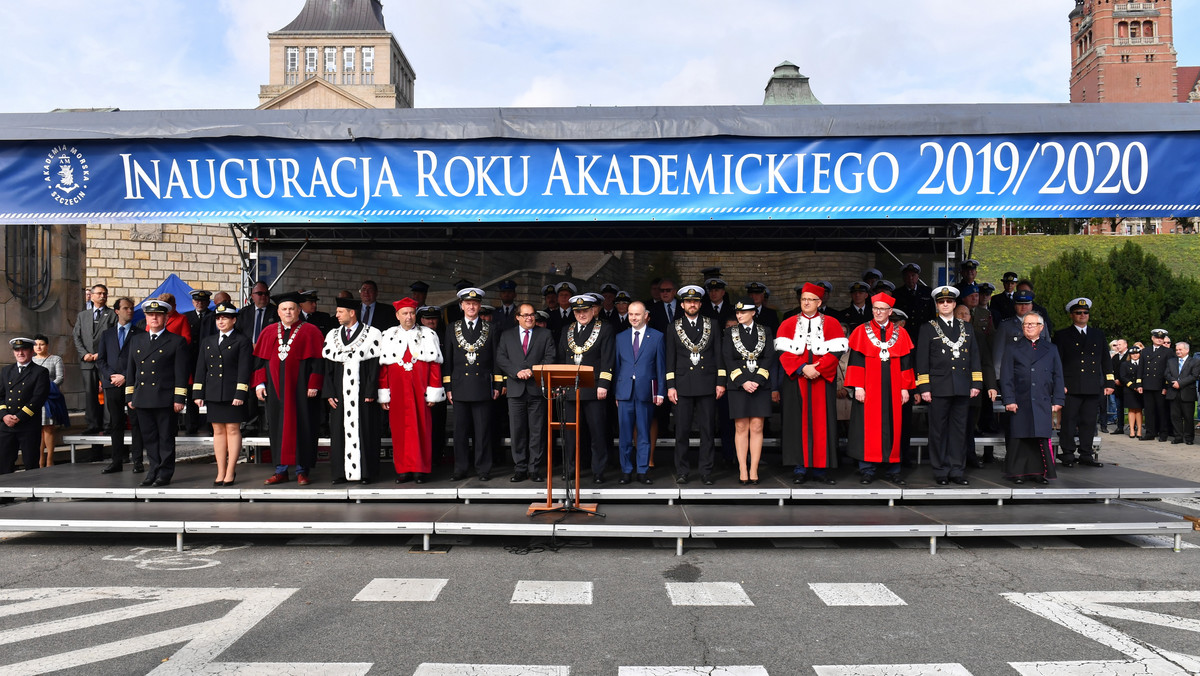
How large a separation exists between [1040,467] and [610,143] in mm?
5228

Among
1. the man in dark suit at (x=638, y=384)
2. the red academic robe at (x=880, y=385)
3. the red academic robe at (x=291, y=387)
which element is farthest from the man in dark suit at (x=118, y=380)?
the red academic robe at (x=880, y=385)

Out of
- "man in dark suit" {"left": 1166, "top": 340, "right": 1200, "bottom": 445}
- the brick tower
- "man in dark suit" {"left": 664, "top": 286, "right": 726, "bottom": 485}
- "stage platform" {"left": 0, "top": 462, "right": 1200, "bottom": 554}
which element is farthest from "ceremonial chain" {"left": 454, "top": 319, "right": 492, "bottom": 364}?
the brick tower

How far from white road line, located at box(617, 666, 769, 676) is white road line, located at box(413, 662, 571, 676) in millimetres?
324

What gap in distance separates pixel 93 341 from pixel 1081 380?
12.4 m

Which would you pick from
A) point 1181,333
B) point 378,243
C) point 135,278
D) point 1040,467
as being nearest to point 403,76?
point 135,278

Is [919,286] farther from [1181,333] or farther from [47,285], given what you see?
[1181,333]

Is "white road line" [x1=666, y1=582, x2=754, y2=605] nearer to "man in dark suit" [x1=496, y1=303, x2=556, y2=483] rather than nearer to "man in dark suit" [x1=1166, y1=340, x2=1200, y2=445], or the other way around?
"man in dark suit" [x1=496, y1=303, x2=556, y2=483]

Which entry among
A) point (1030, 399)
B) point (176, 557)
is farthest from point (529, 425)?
point (1030, 399)

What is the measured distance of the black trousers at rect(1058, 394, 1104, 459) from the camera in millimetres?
9008

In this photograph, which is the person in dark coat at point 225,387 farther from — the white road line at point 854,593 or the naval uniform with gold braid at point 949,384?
the naval uniform with gold braid at point 949,384

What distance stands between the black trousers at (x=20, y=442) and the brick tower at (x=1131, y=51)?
108305mm

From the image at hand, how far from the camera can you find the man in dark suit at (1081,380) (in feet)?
29.7

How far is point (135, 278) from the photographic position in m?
22.4

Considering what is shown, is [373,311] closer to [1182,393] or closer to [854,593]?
[854,593]
